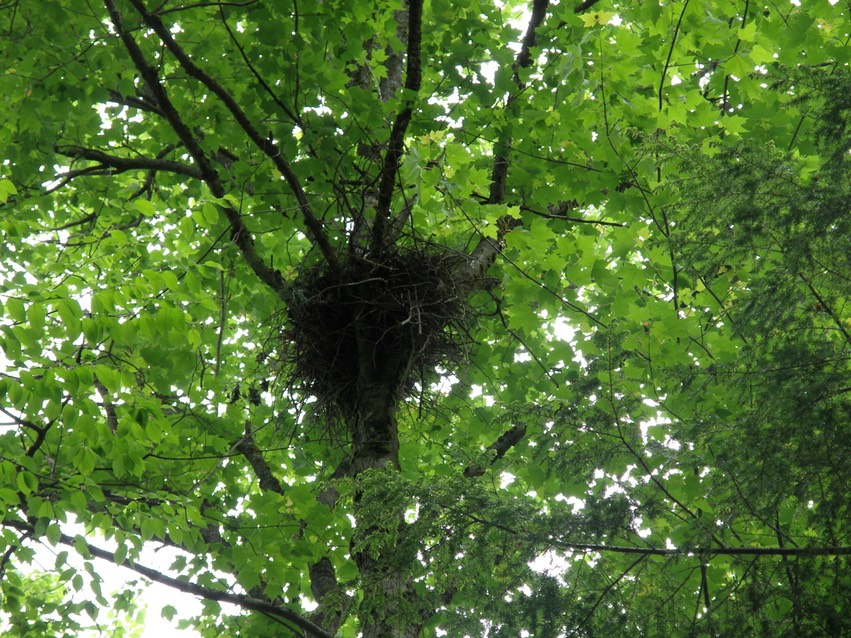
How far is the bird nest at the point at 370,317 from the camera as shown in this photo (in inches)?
152

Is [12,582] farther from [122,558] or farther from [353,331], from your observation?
[353,331]

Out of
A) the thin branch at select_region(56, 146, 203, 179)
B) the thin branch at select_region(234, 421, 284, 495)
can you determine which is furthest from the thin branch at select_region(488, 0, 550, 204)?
the thin branch at select_region(234, 421, 284, 495)

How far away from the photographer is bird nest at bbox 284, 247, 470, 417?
3.87 metres

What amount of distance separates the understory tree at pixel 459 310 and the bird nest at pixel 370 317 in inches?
0.8

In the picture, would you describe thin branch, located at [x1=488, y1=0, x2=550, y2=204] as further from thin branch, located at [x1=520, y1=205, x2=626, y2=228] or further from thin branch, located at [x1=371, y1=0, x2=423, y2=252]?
thin branch, located at [x1=371, y1=0, x2=423, y2=252]

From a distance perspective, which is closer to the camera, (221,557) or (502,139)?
(502,139)

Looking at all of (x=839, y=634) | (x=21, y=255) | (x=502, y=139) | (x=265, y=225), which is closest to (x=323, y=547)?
(x=265, y=225)

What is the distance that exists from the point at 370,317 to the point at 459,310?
51 centimetres

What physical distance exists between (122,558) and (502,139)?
314cm

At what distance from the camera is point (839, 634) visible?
92.2 inches

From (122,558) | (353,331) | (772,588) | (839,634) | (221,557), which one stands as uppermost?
(353,331)

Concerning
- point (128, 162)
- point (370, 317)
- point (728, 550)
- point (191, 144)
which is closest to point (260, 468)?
point (370, 317)

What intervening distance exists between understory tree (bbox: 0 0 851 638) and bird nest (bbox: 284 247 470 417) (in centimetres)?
2

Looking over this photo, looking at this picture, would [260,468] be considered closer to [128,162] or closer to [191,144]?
[128,162]
